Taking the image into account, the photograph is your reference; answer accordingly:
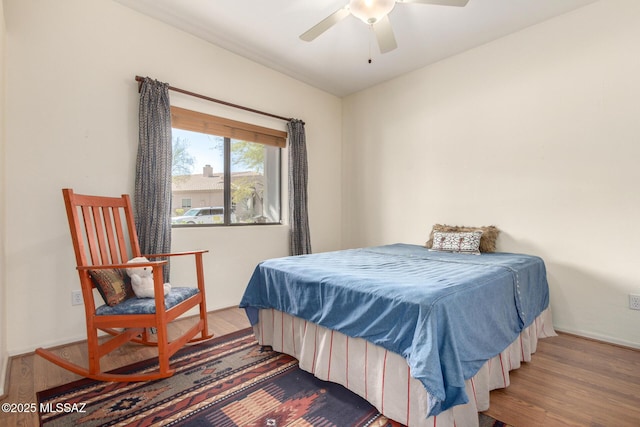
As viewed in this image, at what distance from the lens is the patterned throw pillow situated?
2.87 m

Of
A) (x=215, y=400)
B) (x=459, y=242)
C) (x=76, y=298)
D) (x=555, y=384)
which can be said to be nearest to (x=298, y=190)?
(x=459, y=242)

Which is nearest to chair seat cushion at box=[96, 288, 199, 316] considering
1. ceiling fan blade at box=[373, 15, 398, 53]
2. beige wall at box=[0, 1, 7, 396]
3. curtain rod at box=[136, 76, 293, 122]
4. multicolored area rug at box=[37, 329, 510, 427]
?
multicolored area rug at box=[37, 329, 510, 427]

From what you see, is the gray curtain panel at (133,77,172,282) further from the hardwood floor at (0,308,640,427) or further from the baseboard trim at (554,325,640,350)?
the baseboard trim at (554,325,640,350)

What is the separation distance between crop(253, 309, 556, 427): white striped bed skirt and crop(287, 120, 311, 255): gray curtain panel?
157 centimetres

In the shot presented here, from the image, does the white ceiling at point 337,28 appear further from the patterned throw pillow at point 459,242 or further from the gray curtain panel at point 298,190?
the patterned throw pillow at point 459,242

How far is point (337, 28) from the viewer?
2.88 m

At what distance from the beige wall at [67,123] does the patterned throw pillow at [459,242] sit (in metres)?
2.23

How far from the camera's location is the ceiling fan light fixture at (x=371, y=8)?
1867 mm

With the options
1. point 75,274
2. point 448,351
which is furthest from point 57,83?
point 448,351

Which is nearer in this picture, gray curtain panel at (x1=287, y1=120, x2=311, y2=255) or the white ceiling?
the white ceiling

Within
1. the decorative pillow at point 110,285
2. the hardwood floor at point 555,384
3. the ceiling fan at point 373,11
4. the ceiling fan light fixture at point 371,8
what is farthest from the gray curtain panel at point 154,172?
the ceiling fan light fixture at point 371,8

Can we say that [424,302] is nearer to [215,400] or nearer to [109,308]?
[215,400]

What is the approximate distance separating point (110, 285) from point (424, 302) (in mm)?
1796

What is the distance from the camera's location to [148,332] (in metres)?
2.39
